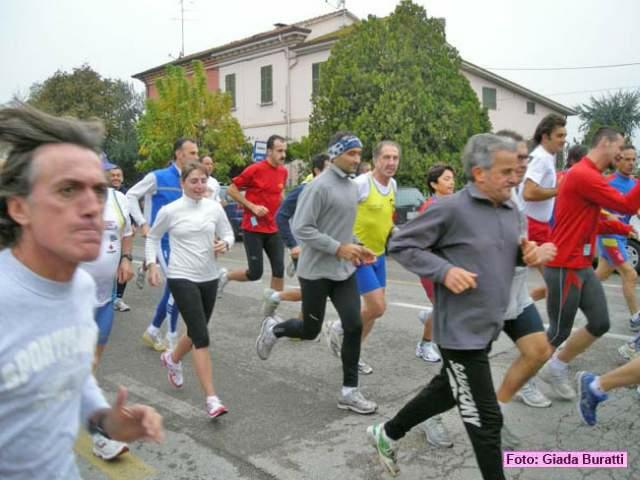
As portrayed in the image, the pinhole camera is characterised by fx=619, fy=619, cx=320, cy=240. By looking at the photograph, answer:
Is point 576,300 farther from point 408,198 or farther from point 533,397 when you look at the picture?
point 408,198

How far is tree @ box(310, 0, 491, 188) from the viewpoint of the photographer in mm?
19609

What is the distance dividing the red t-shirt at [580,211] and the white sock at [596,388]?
957mm

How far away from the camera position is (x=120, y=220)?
172 inches

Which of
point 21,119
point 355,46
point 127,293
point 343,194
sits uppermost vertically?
point 355,46

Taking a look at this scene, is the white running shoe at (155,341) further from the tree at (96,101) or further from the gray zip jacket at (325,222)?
the tree at (96,101)

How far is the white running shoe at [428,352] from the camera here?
18.2 feet

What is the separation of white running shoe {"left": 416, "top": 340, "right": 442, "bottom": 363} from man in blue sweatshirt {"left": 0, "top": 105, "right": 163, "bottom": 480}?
13.8 feet

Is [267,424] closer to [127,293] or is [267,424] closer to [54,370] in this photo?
[54,370]

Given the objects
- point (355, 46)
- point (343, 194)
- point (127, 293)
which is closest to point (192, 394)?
point (343, 194)

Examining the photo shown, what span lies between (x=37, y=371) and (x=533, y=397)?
3738mm

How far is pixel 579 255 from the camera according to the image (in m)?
4.38

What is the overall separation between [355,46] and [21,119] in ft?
65.5

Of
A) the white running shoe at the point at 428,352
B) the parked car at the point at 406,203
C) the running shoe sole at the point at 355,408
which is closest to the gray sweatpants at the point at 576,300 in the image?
the white running shoe at the point at 428,352

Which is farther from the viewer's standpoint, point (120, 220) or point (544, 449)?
point (120, 220)
